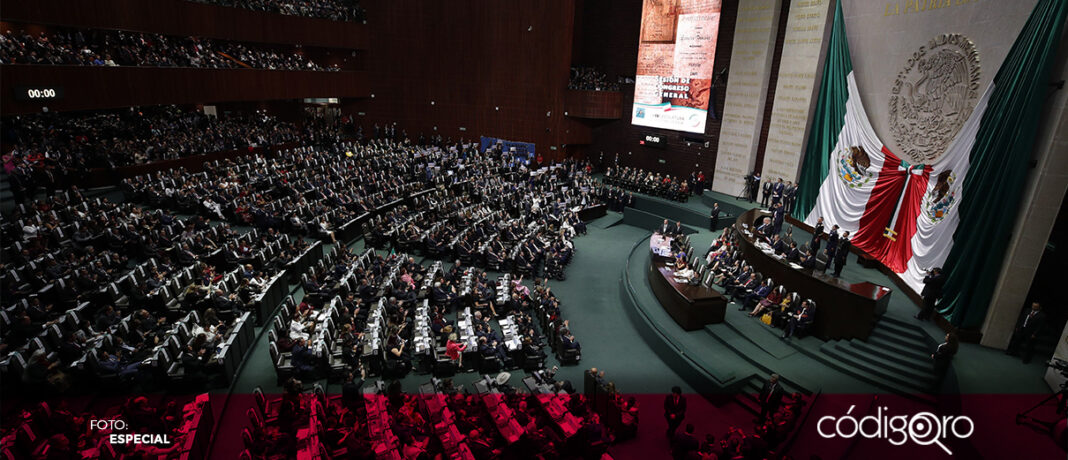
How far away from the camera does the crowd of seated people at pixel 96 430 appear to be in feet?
23.3

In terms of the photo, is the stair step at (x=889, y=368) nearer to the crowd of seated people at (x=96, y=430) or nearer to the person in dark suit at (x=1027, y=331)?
the person in dark suit at (x=1027, y=331)

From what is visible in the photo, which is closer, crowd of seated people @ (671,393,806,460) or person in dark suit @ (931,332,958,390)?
crowd of seated people @ (671,393,806,460)

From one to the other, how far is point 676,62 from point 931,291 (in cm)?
1729

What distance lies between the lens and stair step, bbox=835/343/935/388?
1005 cm

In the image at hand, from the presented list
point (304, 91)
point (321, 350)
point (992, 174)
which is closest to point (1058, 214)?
point (992, 174)

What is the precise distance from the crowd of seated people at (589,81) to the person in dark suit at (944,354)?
69.8ft

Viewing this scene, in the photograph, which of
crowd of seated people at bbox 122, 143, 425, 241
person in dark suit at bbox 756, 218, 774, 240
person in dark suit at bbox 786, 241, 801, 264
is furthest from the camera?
crowd of seated people at bbox 122, 143, 425, 241

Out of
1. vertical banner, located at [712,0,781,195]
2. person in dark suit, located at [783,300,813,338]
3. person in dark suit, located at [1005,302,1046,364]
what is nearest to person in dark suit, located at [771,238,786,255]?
person in dark suit, located at [783,300,813,338]

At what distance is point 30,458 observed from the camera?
23.5 ft

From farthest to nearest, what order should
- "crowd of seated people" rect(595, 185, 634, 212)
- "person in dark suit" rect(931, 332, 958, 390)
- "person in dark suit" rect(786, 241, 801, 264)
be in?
1. "crowd of seated people" rect(595, 185, 634, 212)
2. "person in dark suit" rect(786, 241, 801, 264)
3. "person in dark suit" rect(931, 332, 958, 390)

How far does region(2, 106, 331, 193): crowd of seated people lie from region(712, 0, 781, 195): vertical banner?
66.5ft

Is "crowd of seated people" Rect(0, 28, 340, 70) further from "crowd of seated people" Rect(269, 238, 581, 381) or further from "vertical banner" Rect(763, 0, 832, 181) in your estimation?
"vertical banner" Rect(763, 0, 832, 181)

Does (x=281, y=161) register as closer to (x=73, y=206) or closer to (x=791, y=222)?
(x=73, y=206)

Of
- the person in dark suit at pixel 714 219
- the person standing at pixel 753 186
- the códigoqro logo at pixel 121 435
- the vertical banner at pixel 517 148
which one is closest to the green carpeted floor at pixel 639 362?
the códigoqro logo at pixel 121 435
